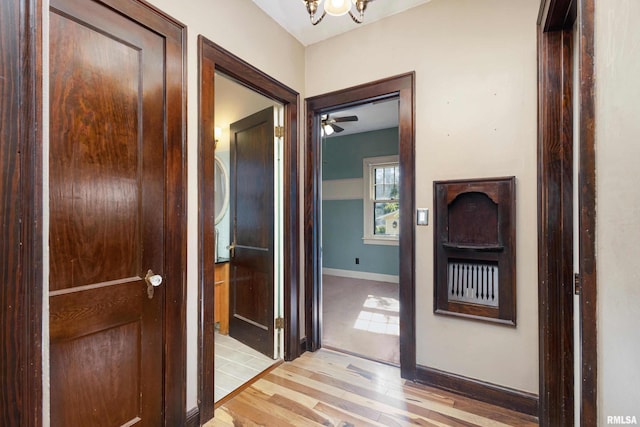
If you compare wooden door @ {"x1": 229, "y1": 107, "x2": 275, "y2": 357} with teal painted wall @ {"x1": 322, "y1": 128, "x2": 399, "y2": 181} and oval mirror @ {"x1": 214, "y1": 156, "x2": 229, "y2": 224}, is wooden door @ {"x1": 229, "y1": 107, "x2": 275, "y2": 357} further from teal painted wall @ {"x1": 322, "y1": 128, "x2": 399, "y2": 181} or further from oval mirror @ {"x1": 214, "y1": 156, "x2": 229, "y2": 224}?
teal painted wall @ {"x1": 322, "y1": 128, "x2": 399, "y2": 181}

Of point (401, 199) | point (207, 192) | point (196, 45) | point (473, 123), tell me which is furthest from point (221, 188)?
point (473, 123)

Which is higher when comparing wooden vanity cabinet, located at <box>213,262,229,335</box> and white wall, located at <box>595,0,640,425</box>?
white wall, located at <box>595,0,640,425</box>

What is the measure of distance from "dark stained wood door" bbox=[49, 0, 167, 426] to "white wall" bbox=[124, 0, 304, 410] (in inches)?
6.6

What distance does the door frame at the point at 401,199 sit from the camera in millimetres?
2119

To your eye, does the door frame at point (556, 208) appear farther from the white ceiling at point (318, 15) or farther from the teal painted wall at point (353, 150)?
the teal painted wall at point (353, 150)

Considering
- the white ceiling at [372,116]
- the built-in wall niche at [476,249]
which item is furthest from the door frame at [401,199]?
the white ceiling at [372,116]

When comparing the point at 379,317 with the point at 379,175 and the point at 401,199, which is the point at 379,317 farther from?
the point at 379,175

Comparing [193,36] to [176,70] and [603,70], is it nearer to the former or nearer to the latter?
[176,70]

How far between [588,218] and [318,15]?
2.34m

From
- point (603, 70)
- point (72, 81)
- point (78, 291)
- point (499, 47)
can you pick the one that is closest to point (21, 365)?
point (78, 291)

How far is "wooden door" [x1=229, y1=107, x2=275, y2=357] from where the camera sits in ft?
8.07

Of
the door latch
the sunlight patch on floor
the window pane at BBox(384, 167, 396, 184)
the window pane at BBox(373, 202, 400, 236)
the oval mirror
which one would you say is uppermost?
the window pane at BBox(384, 167, 396, 184)

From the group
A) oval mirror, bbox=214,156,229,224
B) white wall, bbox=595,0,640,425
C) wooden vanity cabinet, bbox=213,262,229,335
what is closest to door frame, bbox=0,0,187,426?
white wall, bbox=595,0,640,425

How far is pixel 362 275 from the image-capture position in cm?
549
